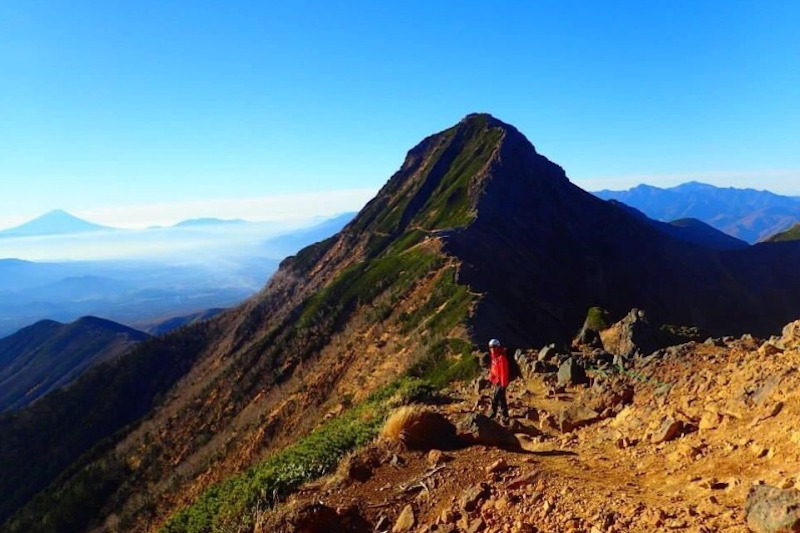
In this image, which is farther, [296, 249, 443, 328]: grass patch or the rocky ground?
[296, 249, 443, 328]: grass patch

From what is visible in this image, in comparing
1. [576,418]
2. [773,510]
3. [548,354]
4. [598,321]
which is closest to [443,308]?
[598,321]

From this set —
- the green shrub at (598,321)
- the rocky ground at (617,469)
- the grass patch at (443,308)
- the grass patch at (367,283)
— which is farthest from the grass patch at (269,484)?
the grass patch at (367,283)

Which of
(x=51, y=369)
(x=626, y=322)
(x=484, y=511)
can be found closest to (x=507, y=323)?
(x=626, y=322)

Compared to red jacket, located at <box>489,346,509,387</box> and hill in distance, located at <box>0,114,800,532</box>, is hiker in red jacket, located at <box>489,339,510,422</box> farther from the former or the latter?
hill in distance, located at <box>0,114,800,532</box>

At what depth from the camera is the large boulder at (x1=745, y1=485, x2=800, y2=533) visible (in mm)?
6770

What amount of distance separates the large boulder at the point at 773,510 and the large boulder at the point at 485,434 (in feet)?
22.0

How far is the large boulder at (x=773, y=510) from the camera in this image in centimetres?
677

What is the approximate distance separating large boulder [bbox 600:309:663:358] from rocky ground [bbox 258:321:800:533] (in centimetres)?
898

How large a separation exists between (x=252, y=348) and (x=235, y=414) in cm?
2032

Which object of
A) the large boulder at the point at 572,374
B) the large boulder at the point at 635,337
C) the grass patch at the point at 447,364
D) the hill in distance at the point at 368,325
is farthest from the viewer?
the hill in distance at the point at 368,325

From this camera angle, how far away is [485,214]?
93.8 metres

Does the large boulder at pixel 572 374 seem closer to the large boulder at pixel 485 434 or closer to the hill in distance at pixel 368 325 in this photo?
the hill in distance at pixel 368 325

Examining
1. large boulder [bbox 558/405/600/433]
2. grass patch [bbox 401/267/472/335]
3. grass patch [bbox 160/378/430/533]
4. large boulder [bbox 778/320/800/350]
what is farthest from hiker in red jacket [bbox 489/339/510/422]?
grass patch [bbox 401/267/472/335]

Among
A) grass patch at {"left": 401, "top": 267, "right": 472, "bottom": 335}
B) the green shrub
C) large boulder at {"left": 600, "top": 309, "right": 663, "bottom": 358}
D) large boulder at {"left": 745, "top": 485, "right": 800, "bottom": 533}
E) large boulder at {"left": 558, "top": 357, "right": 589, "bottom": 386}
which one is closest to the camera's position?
large boulder at {"left": 745, "top": 485, "right": 800, "bottom": 533}
